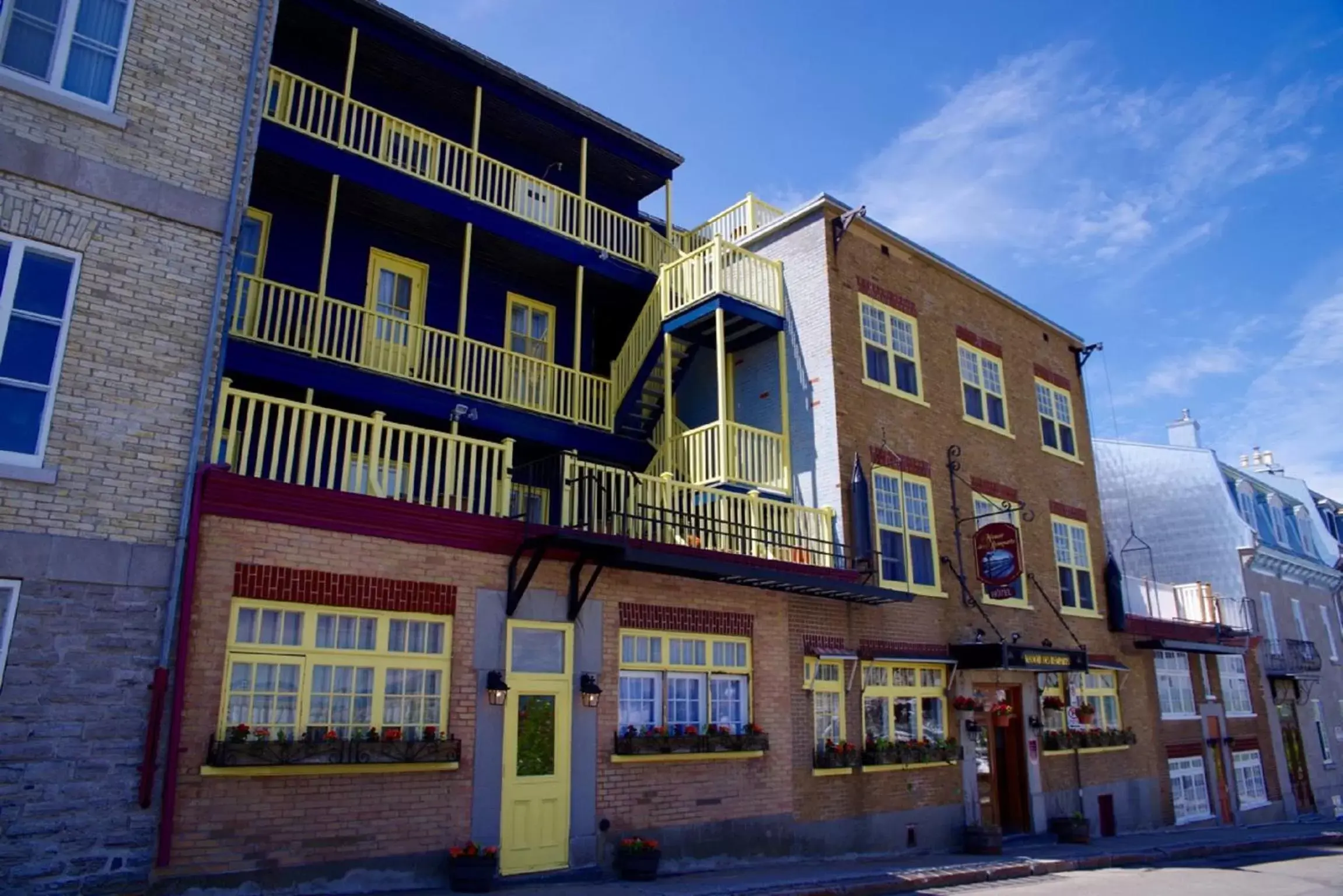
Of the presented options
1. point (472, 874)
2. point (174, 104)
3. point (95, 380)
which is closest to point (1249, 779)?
point (472, 874)

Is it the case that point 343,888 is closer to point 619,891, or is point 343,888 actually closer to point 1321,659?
point 619,891

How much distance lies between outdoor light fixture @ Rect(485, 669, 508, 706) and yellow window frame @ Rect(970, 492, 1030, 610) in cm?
1074

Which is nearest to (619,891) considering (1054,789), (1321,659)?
(1054,789)

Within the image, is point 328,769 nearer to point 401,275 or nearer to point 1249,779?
point 401,275

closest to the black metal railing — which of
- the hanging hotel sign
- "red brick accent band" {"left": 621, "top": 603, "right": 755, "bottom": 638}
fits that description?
the hanging hotel sign

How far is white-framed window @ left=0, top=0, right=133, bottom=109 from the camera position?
9602 mm

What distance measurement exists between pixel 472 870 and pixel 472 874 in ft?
0.14

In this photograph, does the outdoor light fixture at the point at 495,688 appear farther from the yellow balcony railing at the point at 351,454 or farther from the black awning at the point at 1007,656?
the black awning at the point at 1007,656

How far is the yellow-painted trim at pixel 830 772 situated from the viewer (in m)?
14.6

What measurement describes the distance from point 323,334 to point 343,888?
321 inches

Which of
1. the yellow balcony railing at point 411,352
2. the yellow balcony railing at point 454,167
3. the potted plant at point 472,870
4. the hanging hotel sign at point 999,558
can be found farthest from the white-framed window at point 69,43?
the hanging hotel sign at point 999,558

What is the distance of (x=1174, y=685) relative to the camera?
24359 mm

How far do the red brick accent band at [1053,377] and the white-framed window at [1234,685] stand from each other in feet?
29.7

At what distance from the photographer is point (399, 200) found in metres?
15.3
